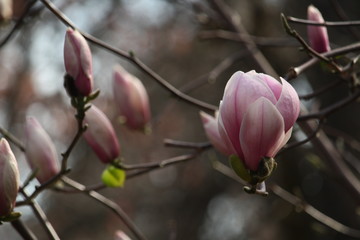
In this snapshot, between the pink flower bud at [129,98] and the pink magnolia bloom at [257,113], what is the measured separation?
46 cm

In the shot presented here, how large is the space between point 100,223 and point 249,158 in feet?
13.8

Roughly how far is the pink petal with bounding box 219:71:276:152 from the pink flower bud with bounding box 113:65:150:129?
0.46m

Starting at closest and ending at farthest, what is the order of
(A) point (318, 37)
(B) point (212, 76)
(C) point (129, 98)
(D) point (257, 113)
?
(D) point (257, 113) < (A) point (318, 37) < (C) point (129, 98) < (B) point (212, 76)

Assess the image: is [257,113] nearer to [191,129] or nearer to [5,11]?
[5,11]

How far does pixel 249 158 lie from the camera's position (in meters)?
0.51

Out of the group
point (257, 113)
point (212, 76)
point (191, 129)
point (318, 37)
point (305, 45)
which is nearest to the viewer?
point (257, 113)

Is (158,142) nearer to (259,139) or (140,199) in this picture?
(140,199)

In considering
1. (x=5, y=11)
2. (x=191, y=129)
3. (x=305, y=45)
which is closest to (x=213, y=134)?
(x=305, y=45)

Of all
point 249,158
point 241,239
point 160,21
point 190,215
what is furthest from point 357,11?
point 160,21

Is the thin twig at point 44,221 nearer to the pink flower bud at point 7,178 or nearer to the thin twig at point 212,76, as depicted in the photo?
the pink flower bud at point 7,178

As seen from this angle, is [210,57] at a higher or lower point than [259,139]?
lower

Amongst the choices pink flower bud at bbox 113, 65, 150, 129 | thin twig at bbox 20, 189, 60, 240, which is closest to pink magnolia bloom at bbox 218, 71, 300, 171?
thin twig at bbox 20, 189, 60, 240

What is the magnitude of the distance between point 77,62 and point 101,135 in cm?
18

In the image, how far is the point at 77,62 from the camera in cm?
65
